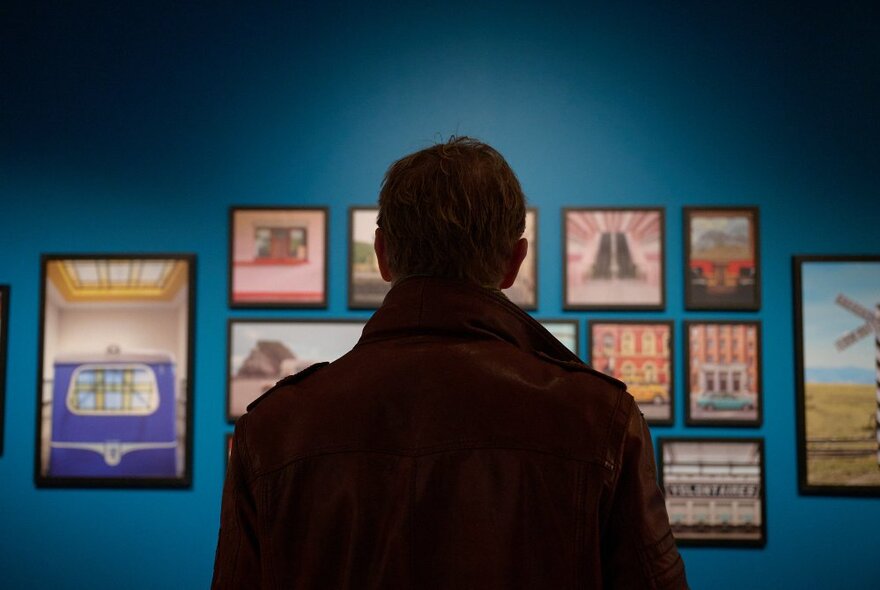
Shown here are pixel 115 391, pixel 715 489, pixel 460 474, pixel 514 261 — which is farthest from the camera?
pixel 115 391

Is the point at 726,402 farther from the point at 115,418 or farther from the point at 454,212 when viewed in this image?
the point at 115,418

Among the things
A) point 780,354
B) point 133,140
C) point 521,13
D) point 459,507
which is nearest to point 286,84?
A: point 133,140

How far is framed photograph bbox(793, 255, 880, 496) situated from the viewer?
2691 millimetres

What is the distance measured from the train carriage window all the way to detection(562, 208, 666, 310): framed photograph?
60.6 inches

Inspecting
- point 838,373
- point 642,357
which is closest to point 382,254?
point 642,357

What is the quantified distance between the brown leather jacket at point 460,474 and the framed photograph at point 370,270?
70.1 inches

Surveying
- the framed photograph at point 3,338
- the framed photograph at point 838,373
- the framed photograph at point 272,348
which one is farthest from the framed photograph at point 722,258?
the framed photograph at point 3,338

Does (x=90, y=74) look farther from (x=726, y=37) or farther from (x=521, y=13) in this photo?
(x=726, y=37)

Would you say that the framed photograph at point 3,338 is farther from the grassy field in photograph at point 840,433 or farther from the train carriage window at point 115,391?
the grassy field in photograph at point 840,433

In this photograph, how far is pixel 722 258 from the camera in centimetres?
274

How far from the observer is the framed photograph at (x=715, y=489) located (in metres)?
2.67

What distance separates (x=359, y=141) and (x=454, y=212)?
1950 mm

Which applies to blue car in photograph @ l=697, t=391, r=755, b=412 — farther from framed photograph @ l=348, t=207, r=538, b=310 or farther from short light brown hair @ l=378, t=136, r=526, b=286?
short light brown hair @ l=378, t=136, r=526, b=286

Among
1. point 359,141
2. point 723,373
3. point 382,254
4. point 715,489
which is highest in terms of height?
point 359,141
